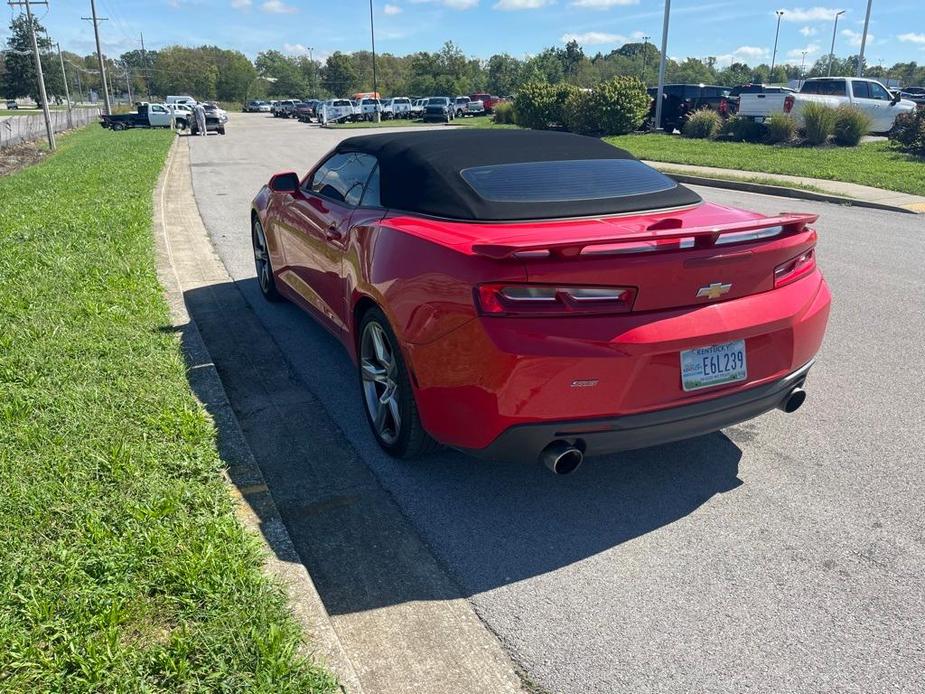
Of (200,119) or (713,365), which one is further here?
(200,119)

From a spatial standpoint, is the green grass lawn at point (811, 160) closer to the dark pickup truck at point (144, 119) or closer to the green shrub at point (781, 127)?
the green shrub at point (781, 127)

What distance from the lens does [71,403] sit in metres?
4.12

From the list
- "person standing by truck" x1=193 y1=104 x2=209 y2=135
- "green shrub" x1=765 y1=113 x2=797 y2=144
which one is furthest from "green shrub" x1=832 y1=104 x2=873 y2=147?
"person standing by truck" x1=193 y1=104 x2=209 y2=135

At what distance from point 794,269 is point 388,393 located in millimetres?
2021

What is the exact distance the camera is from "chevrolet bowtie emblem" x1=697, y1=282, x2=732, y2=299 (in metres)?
3.11

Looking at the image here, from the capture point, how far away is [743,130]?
2284 cm

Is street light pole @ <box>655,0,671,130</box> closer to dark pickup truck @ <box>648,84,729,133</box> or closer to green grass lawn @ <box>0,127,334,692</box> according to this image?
dark pickup truck @ <box>648,84,729,133</box>

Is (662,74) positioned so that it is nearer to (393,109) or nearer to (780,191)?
(780,191)

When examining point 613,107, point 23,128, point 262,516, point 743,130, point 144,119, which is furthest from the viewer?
point 144,119

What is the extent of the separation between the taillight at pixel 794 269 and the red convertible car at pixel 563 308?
0.03ft

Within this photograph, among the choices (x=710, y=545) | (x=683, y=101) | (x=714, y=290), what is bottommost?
(x=710, y=545)

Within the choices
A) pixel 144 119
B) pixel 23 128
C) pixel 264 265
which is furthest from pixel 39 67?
pixel 264 265

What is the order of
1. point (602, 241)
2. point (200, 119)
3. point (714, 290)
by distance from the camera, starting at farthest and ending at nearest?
point (200, 119), point (714, 290), point (602, 241)

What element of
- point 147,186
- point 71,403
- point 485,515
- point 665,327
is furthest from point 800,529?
point 147,186
